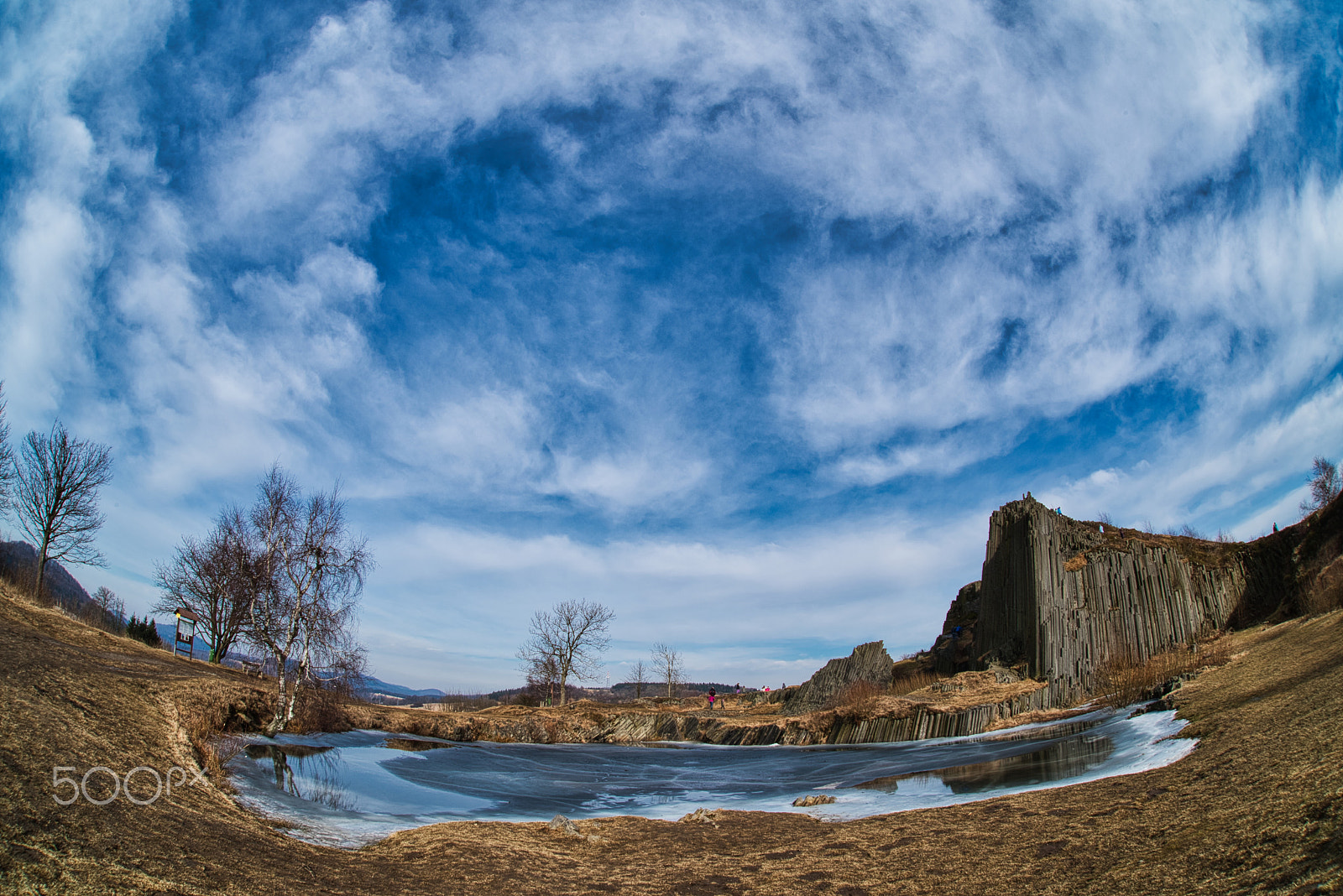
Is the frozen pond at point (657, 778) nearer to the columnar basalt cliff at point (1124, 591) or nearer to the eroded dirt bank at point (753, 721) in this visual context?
the eroded dirt bank at point (753, 721)

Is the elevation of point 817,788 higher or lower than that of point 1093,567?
lower

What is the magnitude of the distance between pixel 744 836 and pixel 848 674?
31.9 metres

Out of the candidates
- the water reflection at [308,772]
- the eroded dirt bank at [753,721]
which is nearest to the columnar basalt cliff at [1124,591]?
the eroded dirt bank at [753,721]

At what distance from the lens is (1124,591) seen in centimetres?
2534

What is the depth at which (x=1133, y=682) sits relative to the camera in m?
17.6

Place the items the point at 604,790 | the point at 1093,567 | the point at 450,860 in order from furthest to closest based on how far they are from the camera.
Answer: the point at 1093,567 < the point at 604,790 < the point at 450,860

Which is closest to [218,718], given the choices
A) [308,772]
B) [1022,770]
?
[308,772]

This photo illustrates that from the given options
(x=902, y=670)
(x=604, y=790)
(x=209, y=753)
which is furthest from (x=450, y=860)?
(x=902, y=670)

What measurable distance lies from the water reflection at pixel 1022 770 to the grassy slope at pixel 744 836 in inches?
66.1

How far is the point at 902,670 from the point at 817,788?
3393cm

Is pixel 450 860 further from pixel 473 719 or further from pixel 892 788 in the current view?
pixel 473 719

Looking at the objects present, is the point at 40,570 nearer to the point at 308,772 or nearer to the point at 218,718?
the point at 218,718

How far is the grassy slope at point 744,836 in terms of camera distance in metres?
4.14

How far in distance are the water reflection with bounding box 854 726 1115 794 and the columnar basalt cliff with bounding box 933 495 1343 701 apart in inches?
495
